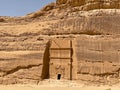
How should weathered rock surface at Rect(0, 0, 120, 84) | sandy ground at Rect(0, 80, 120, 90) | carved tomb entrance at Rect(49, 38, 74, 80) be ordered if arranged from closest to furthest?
sandy ground at Rect(0, 80, 120, 90) < weathered rock surface at Rect(0, 0, 120, 84) < carved tomb entrance at Rect(49, 38, 74, 80)

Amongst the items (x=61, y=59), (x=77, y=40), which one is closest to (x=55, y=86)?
(x=61, y=59)

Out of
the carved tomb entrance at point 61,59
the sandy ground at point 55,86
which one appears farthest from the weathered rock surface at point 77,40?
the carved tomb entrance at point 61,59

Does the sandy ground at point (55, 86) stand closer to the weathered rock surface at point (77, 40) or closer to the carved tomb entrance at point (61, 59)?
the weathered rock surface at point (77, 40)

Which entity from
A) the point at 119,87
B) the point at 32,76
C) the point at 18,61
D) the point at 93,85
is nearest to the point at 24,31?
the point at 18,61

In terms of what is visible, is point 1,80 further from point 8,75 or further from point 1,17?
point 1,17

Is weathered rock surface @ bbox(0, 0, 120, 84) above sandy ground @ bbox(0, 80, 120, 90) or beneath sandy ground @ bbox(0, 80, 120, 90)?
above

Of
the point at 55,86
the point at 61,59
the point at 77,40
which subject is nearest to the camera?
the point at 55,86

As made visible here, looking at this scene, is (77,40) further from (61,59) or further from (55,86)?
(55,86)

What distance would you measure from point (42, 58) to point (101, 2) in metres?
7.89

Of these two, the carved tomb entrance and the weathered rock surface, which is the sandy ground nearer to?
the weathered rock surface

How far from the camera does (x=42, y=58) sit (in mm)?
26375

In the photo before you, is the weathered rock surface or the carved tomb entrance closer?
the weathered rock surface

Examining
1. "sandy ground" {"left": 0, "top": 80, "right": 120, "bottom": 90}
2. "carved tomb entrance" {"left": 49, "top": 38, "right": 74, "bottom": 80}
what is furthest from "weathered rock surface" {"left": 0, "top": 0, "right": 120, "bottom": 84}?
"carved tomb entrance" {"left": 49, "top": 38, "right": 74, "bottom": 80}

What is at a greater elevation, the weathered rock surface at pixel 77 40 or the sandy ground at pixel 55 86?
the weathered rock surface at pixel 77 40
